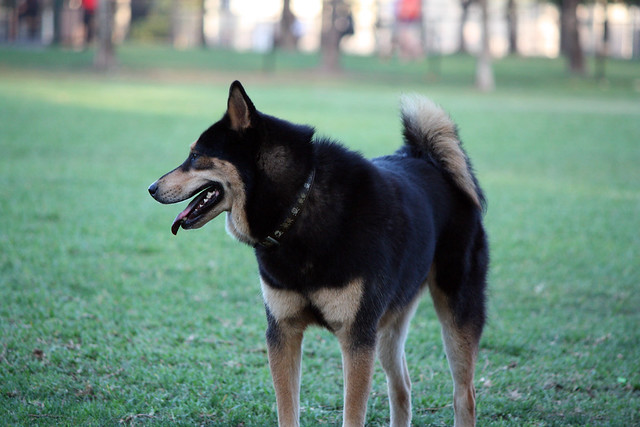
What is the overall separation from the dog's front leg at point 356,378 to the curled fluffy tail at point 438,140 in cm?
118

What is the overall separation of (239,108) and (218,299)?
3174 mm

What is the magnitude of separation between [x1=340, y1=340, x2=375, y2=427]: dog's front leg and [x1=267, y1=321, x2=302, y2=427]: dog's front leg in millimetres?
274

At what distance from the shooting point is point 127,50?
3631 centimetres

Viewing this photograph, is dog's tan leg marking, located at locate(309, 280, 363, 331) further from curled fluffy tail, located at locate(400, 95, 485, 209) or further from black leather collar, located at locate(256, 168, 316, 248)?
curled fluffy tail, located at locate(400, 95, 485, 209)

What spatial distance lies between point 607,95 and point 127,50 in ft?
71.0

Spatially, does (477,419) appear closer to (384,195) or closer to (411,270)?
(411,270)

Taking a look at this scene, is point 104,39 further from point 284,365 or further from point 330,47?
point 284,365

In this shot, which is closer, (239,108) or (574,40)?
(239,108)

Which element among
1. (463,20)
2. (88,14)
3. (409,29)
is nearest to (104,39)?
(88,14)

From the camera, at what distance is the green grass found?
4586 mm

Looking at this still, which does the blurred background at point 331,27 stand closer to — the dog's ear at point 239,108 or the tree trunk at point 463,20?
the tree trunk at point 463,20

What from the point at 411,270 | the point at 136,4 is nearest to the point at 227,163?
the point at 411,270

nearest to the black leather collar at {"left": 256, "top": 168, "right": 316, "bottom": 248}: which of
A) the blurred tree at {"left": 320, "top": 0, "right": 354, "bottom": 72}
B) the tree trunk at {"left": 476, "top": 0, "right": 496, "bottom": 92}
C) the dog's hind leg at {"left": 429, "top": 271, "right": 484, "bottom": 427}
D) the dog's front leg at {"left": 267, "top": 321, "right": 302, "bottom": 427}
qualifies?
the dog's front leg at {"left": 267, "top": 321, "right": 302, "bottom": 427}

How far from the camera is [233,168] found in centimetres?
363
